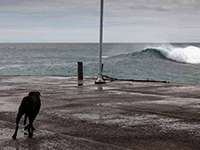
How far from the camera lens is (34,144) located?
27.9 ft

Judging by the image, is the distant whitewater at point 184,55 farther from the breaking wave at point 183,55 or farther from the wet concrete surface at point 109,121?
the wet concrete surface at point 109,121

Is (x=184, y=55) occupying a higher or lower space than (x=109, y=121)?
lower

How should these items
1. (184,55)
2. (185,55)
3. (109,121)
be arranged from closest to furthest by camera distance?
1. (109,121)
2. (185,55)
3. (184,55)

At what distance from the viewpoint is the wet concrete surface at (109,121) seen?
859cm

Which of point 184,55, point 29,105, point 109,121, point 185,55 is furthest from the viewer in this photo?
point 184,55

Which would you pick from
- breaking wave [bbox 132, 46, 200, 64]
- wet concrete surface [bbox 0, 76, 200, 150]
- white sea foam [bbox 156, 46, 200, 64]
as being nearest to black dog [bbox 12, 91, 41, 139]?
wet concrete surface [bbox 0, 76, 200, 150]

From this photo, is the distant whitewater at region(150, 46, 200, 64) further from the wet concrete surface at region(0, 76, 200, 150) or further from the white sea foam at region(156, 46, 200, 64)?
the wet concrete surface at region(0, 76, 200, 150)

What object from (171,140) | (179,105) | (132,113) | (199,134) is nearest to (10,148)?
(171,140)

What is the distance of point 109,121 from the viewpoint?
36.2 ft

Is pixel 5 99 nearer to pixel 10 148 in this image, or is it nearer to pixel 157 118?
pixel 157 118

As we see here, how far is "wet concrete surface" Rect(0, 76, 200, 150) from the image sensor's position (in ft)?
28.2

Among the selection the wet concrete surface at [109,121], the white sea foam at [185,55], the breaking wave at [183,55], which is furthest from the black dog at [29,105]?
the white sea foam at [185,55]

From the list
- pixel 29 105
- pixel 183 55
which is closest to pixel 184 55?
pixel 183 55

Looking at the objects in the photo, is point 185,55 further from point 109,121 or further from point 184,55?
point 109,121
